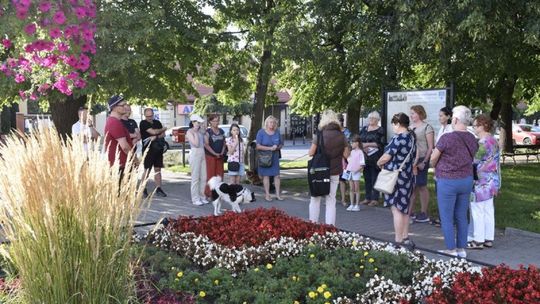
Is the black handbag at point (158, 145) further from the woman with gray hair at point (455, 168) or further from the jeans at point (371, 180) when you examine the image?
the woman with gray hair at point (455, 168)

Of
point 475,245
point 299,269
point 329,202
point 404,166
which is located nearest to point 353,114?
point 329,202

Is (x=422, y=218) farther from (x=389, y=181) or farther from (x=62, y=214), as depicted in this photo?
(x=62, y=214)

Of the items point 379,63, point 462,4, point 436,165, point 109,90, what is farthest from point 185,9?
point 436,165

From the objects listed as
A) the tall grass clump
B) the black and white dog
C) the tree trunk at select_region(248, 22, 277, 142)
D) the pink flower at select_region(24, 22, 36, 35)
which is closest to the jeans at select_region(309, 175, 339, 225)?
the black and white dog

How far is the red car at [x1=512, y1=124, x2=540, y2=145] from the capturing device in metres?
36.2

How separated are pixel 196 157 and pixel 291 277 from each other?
593 cm

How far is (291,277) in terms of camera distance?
4344mm

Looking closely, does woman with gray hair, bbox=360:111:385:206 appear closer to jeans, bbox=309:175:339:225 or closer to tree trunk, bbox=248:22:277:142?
jeans, bbox=309:175:339:225

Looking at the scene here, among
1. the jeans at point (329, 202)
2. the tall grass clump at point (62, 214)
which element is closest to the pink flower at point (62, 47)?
the tall grass clump at point (62, 214)

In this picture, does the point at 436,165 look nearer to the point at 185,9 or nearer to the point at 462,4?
the point at 462,4

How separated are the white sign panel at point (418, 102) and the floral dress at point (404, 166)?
3.09 meters

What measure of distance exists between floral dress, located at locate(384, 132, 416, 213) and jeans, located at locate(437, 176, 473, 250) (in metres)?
0.40

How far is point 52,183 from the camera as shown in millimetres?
2873

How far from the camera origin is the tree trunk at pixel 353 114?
594 inches
